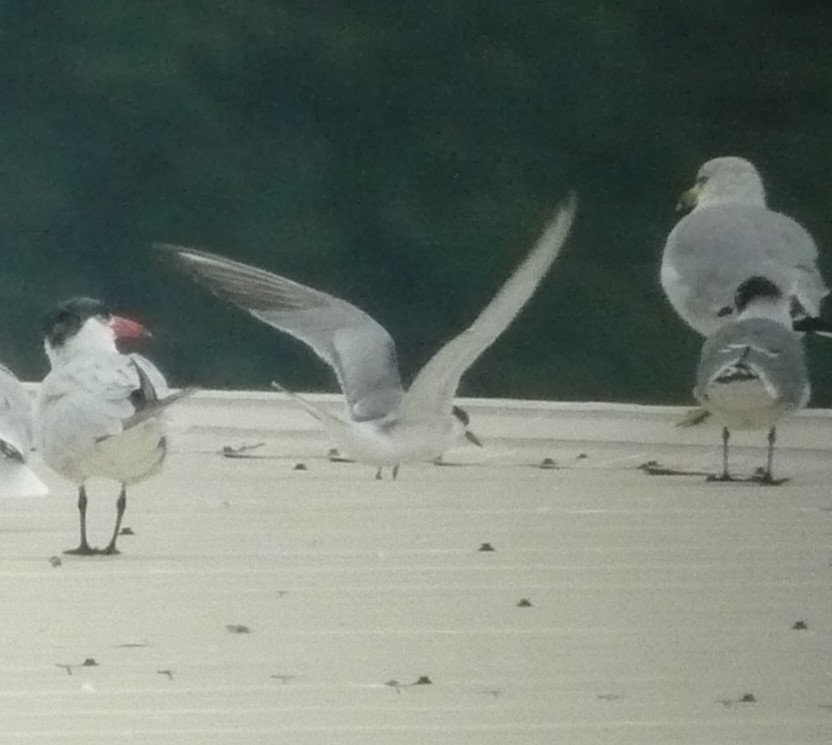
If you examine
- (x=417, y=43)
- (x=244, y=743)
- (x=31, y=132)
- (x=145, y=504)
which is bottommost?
(x=244, y=743)

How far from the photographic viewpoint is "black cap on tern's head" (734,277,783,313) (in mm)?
2428

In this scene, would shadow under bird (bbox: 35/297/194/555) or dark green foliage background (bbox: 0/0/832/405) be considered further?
dark green foliage background (bbox: 0/0/832/405)

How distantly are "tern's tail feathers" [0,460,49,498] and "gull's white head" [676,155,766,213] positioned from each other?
2.99 feet

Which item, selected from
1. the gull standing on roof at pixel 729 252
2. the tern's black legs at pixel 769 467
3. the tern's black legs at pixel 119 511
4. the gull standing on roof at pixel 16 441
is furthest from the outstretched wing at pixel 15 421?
the tern's black legs at pixel 769 467

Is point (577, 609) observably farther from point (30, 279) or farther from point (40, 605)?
point (30, 279)

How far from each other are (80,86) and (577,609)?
94cm

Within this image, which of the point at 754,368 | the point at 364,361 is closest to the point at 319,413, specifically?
the point at 364,361

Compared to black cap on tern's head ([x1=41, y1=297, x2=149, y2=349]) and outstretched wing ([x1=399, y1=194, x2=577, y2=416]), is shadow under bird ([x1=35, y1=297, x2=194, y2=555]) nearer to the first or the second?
black cap on tern's head ([x1=41, y1=297, x2=149, y2=349])

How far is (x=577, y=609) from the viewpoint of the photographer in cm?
235

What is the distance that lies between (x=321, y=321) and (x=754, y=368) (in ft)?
1.88

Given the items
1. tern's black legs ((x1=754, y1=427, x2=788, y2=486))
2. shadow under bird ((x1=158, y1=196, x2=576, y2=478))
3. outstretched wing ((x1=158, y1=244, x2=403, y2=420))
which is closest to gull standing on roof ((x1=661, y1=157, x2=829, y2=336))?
tern's black legs ((x1=754, y1=427, x2=788, y2=486))

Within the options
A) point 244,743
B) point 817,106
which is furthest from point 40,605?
point 817,106

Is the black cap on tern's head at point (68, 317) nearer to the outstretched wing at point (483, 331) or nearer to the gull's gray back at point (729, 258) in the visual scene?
the outstretched wing at point (483, 331)

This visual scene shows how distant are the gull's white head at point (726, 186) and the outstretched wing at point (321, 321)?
45 cm
